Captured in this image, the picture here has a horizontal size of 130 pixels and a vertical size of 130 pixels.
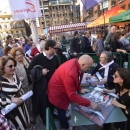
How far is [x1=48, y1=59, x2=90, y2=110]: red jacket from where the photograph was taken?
5.32ft

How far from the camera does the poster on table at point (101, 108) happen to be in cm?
148

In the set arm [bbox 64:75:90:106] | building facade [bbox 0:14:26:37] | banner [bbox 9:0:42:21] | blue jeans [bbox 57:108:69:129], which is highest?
building facade [bbox 0:14:26:37]

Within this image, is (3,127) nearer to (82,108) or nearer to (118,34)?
(82,108)

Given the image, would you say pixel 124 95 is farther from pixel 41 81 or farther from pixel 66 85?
pixel 41 81

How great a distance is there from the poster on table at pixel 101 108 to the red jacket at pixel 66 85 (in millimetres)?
116

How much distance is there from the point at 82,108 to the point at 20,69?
145cm

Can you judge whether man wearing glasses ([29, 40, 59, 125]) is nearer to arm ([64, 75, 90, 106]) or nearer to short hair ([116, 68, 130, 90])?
arm ([64, 75, 90, 106])

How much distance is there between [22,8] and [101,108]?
4.31 metres

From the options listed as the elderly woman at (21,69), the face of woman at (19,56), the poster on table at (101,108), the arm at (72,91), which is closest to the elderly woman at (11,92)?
the elderly woman at (21,69)

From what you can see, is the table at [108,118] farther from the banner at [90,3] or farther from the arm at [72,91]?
the banner at [90,3]

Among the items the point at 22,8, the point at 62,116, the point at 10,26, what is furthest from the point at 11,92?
the point at 10,26

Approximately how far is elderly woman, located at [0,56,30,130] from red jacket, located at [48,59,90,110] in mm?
512

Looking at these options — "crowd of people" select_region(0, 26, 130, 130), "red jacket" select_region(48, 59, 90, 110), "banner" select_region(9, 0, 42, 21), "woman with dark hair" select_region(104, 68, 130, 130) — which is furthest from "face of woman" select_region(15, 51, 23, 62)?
"banner" select_region(9, 0, 42, 21)

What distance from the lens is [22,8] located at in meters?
4.41
